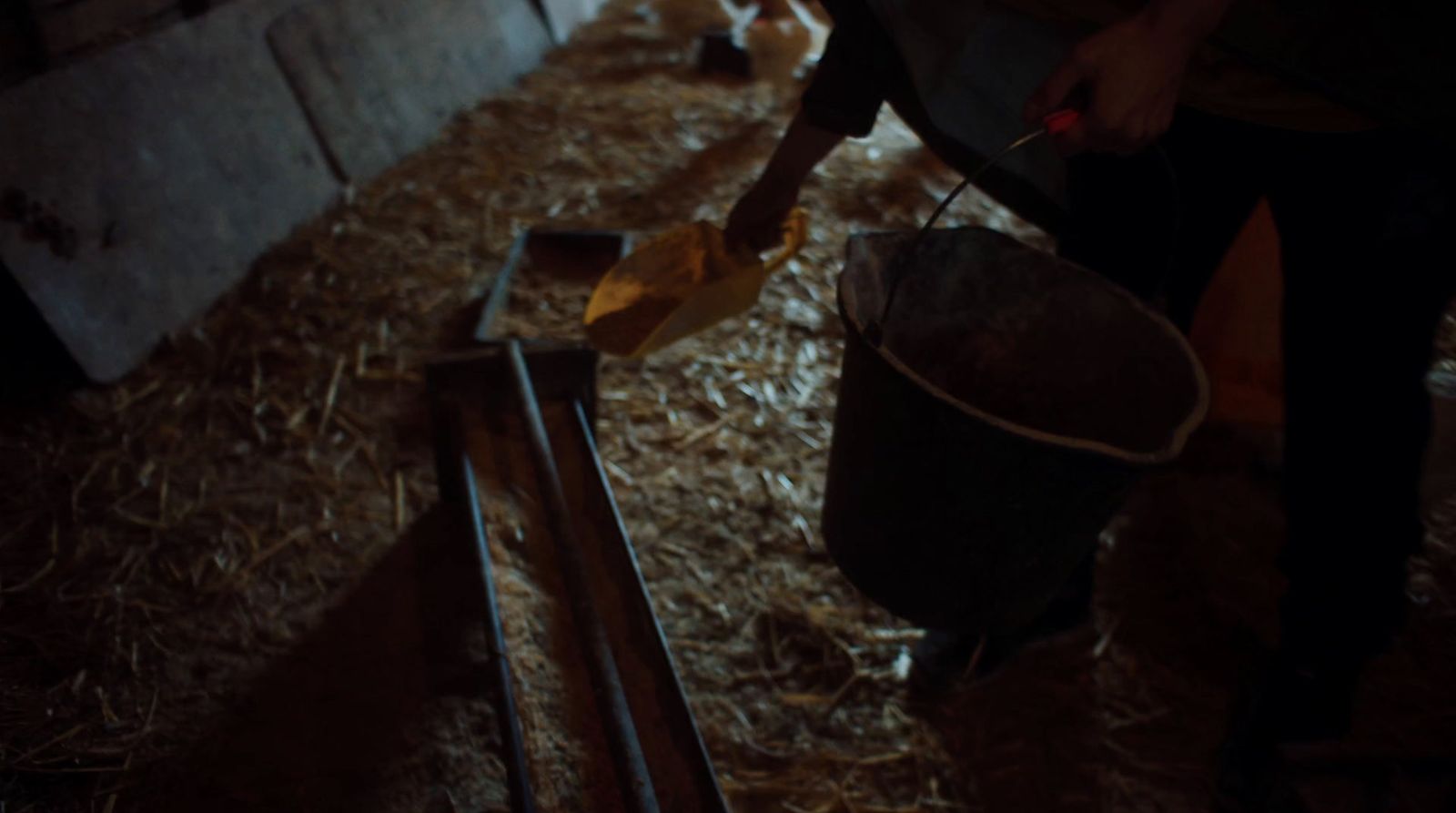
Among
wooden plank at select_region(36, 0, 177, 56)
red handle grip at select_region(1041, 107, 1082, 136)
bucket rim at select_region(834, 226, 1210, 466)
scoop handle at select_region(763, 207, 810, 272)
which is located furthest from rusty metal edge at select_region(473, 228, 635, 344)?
red handle grip at select_region(1041, 107, 1082, 136)

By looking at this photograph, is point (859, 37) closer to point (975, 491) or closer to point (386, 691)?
point (975, 491)

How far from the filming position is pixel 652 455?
2.46 metres

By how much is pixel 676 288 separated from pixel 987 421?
81cm

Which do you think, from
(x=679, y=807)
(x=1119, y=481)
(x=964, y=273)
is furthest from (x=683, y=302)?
(x=679, y=807)

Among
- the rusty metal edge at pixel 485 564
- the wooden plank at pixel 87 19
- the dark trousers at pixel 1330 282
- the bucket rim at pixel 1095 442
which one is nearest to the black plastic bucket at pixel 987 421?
the bucket rim at pixel 1095 442

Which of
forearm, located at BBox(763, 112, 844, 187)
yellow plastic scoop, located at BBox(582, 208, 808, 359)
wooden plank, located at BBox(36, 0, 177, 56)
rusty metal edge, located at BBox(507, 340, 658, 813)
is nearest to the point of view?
rusty metal edge, located at BBox(507, 340, 658, 813)

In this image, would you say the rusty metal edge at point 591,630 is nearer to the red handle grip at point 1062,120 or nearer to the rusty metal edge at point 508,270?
the rusty metal edge at point 508,270

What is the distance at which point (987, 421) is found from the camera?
117 cm

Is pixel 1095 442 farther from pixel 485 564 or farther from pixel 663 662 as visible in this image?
pixel 485 564

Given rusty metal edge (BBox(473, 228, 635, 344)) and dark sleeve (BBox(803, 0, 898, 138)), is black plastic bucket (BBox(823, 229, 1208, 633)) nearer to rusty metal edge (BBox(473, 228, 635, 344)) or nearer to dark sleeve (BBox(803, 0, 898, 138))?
dark sleeve (BBox(803, 0, 898, 138))

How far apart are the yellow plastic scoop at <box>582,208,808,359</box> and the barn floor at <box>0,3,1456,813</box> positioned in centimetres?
61

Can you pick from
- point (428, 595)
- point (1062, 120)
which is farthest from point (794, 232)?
point (428, 595)

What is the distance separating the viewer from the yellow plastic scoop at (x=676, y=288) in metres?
1.69

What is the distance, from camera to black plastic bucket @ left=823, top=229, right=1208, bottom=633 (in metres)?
1.24
